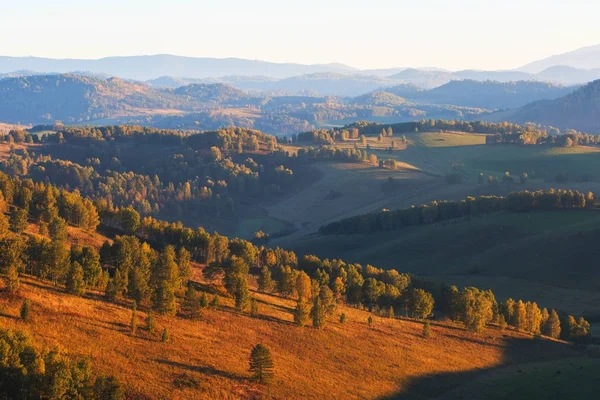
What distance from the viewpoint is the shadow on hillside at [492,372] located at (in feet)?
246

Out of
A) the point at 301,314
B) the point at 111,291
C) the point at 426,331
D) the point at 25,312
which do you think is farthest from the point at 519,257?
the point at 25,312

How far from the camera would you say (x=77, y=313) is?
222 ft

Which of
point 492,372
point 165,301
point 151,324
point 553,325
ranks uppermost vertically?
point 165,301

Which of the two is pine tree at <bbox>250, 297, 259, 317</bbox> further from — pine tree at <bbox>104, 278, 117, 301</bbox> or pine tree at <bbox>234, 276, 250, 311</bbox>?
pine tree at <bbox>104, 278, 117, 301</bbox>

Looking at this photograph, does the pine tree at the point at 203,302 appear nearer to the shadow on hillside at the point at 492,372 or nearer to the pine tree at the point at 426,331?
the shadow on hillside at the point at 492,372

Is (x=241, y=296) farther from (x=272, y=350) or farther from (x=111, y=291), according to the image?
(x=111, y=291)

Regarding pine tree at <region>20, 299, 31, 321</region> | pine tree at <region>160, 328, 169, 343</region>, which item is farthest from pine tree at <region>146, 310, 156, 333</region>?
pine tree at <region>20, 299, 31, 321</region>

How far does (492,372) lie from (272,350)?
35.7 metres

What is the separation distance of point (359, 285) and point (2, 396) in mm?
77482

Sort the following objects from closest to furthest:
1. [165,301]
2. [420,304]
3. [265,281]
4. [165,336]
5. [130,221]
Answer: [165,336]
[165,301]
[265,281]
[420,304]
[130,221]

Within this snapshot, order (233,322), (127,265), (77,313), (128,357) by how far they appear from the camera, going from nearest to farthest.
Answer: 1. (128,357)
2. (77,313)
3. (233,322)
4. (127,265)

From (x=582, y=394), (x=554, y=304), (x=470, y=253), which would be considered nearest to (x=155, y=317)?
(x=582, y=394)

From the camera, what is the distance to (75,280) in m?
73.2

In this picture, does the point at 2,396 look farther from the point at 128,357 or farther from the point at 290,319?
the point at 290,319
